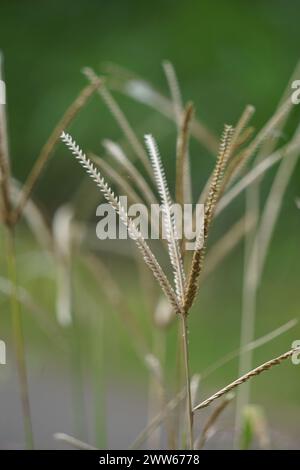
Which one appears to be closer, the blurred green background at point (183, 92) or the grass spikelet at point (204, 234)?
the grass spikelet at point (204, 234)

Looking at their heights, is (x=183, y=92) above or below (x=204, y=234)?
above

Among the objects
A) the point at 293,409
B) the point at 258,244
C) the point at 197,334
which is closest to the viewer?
the point at 258,244

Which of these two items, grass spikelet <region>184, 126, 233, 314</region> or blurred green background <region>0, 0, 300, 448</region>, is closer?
grass spikelet <region>184, 126, 233, 314</region>

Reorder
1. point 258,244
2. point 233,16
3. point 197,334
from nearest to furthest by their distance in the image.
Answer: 1. point 258,244
2. point 197,334
3. point 233,16

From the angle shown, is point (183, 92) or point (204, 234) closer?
point (204, 234)

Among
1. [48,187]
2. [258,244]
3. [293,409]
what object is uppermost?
[48,187]
